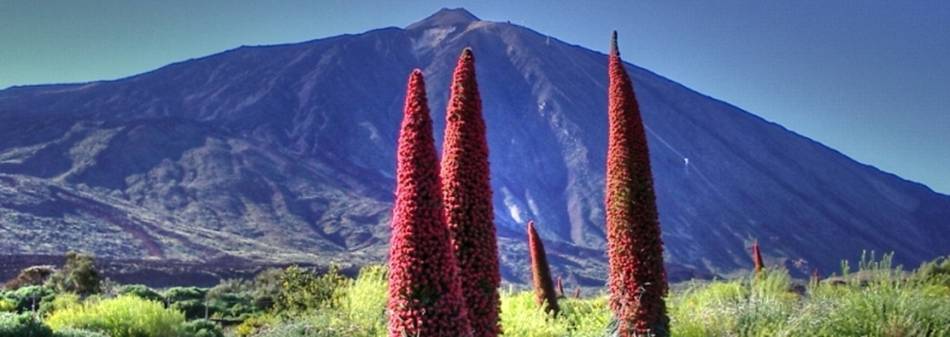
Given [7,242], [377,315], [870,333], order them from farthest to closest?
[7,242]
[377,315]
[870,333]

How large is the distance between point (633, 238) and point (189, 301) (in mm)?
27022

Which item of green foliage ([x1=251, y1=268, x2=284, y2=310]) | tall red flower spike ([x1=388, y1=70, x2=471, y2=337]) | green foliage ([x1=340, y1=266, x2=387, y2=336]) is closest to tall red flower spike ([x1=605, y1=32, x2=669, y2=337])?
tall red flower spike ([x1=388, y1=70, x2=471, y2=337])

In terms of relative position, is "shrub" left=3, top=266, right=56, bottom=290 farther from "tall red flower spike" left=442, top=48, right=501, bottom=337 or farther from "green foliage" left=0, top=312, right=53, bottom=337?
"tall red flower spike" left=442, top=48, right=501, bottom=337

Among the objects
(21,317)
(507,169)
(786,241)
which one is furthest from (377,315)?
(507,169)

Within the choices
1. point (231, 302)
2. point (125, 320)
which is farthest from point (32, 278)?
point (125, 320)

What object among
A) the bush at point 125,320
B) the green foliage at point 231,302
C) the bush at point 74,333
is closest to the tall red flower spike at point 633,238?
the bush at point 74,333

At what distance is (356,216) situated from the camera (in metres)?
121

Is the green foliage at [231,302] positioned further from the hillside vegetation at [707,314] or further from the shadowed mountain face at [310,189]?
the shadowed mountain face at [310,189]

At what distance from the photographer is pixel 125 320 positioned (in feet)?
55.1

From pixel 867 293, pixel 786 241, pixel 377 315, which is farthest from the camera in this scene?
pixel 786 241

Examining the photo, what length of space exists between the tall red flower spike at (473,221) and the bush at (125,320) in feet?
35.3

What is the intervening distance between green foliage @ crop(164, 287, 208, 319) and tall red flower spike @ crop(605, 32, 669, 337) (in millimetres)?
21517

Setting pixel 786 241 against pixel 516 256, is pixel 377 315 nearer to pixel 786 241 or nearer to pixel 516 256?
pixel 516 256

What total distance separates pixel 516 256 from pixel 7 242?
57694 mm
